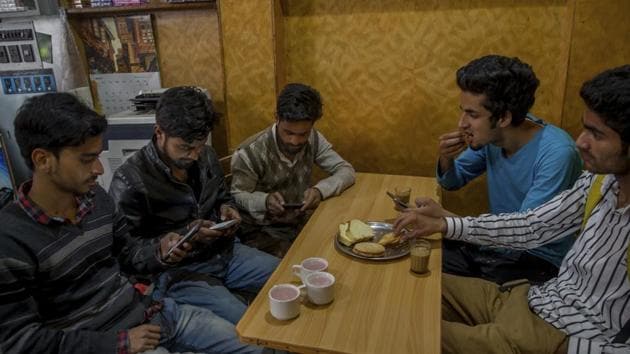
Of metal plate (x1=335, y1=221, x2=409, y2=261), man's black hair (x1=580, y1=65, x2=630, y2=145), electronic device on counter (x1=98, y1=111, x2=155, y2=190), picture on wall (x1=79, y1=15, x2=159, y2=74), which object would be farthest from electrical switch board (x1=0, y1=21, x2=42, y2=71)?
man's black hair (x1=580, y1=65, x2=630, y2=145)

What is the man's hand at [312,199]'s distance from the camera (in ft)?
6.69

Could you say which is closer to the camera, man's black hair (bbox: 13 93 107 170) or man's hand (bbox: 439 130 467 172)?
man's black hair (bbox: 13 93 107 170)

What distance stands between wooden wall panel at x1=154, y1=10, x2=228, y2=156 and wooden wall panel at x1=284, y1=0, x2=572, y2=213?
2.10ft

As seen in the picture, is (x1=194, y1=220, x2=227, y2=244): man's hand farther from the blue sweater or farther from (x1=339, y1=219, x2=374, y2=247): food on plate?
the blue sweater

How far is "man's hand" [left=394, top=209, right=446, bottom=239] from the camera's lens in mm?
1622

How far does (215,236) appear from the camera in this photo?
1.74m

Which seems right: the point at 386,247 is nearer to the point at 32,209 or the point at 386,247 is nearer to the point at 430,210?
the point at 430,210

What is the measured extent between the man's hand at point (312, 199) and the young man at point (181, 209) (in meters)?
0.35

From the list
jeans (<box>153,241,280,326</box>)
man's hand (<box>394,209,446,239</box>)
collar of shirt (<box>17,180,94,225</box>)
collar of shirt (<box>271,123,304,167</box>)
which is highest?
collar of shirt (<box>17,180,94,225</box>)

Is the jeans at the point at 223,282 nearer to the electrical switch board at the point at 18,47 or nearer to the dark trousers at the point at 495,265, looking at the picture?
the dark trousers at the point at 495,265

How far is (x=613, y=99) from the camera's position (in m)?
1.14

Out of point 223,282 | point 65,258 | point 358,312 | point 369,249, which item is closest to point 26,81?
point 223,282

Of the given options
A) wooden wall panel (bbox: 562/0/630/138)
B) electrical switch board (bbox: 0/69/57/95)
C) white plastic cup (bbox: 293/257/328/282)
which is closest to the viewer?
white plastic cup (bbox: 293/257/328/282)

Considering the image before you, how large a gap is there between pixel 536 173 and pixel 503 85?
1.31 feet
